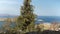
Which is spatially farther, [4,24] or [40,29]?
[40,29]

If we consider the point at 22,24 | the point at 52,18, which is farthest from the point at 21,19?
the point at 52,18

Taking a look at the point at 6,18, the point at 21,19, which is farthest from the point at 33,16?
the point at 6,18

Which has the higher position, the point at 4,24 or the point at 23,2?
the point at 23,2

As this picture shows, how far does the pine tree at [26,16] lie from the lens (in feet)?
32.4

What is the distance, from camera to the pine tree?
988cm

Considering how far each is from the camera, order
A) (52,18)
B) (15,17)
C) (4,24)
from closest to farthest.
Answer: (4,24), (15,17), (52,18)

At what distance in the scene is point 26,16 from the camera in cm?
991

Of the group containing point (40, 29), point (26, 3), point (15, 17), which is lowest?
point (40, 29)

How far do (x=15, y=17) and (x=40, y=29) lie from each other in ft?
4.79

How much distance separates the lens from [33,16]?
9953 mm

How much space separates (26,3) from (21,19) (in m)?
0.89

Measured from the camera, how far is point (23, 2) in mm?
9992

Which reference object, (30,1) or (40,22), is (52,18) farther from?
(30,1)

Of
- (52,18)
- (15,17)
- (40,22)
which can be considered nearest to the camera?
(15,17)
